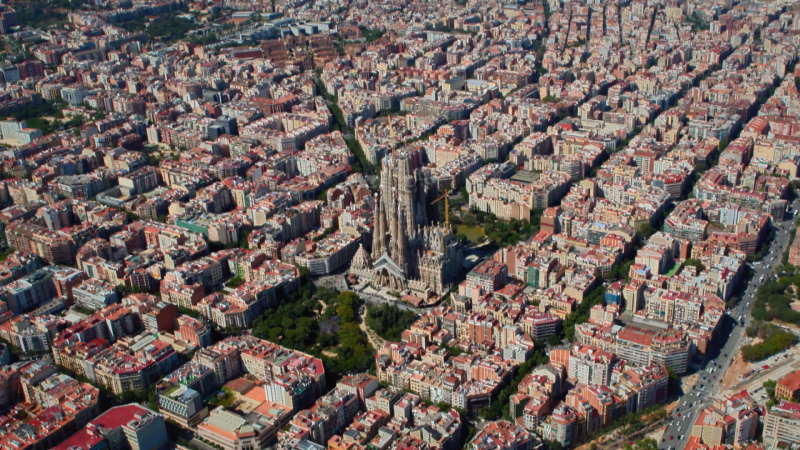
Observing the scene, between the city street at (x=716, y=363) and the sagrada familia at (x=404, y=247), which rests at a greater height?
the sagrada familia at (x=404, y=247)

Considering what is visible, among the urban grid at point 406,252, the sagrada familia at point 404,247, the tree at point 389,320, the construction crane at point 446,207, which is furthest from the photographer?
the construction crane at point 446,207

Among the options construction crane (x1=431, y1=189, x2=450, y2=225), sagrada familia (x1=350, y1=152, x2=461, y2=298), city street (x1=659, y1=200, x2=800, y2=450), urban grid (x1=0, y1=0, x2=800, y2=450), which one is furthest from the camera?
construction crane (x1=431, y1=189, x2=450, y2=225)

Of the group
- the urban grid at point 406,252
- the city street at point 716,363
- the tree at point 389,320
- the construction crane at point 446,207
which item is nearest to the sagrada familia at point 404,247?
the urban grid at point 406,252

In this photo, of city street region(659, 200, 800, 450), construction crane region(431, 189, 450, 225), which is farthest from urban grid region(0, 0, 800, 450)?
construction crane region(431, 189, 450, 225)

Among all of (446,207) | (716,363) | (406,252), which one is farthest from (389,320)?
(716,363)

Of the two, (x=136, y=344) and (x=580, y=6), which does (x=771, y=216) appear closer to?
(x=136, y=344)

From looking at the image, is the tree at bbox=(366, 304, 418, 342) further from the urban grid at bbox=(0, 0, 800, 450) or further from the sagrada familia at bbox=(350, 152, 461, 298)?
the sagrada familia at bbox=(350, 152, 461, 298)

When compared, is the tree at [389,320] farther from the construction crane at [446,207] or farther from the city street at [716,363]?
the city street at [716,363]
